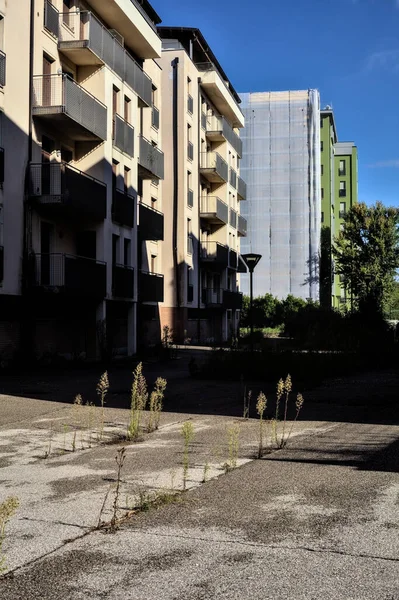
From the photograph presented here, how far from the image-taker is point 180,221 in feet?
133

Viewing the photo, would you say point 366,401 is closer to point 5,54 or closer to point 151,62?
point 5,54

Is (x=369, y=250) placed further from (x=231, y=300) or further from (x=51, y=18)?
(x=51, y=18)

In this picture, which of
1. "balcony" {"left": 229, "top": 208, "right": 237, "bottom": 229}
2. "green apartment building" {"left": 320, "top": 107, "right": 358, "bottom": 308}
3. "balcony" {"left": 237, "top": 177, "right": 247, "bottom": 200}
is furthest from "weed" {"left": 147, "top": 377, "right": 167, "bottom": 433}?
"green apartment building" {"left": 320, "top": 107, "right": 358, "bottom": 308}

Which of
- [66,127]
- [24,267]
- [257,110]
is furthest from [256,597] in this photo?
[257,110]

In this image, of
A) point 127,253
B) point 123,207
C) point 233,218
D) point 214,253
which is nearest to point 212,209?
point 214,253

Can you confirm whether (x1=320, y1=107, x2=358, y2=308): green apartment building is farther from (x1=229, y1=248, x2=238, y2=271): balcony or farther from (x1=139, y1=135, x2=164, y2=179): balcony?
(x1=139, y1=135, x2=164, y2=179): balcony

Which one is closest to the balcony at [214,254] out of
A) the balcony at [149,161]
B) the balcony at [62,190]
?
the balcony at [149,161]

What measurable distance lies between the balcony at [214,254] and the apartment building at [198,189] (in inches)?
2.5

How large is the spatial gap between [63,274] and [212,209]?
23997 mm

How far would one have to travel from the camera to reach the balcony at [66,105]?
22562 mm

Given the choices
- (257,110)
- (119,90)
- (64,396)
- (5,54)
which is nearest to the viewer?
(64,396)

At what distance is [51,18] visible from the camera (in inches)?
925

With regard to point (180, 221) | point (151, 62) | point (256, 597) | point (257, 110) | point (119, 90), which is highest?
point (257, 110)

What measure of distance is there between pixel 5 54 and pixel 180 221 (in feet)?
66.7
